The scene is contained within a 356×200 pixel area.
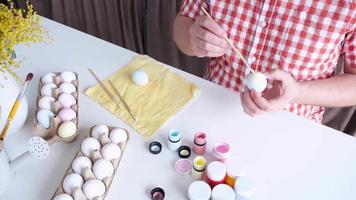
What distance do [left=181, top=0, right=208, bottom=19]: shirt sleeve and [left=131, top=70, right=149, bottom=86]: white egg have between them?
0.80 feet

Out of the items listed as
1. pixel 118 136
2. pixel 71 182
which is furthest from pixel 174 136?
pixel 71 182

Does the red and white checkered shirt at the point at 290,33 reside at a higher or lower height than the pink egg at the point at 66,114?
higher

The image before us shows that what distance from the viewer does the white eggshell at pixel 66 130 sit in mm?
755

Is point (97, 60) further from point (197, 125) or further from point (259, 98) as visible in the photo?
point (259, 98)

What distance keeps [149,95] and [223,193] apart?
0.32m

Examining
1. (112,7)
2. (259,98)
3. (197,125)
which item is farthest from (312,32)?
(112,7)

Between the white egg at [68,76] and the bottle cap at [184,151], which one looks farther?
the white egg at [68,76]

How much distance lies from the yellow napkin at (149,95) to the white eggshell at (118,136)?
0.05 meters

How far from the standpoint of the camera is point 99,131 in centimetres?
76

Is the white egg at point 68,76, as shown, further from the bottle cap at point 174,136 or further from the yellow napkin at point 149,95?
the bottle cap at point 174,136

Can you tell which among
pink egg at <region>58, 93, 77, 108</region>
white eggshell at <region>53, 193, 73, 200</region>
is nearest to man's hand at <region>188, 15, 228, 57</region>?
pink egg at <region>58, 93, 77, 108</region>

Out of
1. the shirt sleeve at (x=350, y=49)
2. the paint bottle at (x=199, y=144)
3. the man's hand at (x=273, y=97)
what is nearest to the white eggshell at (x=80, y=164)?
the paint bottle at (x=199, y=144)

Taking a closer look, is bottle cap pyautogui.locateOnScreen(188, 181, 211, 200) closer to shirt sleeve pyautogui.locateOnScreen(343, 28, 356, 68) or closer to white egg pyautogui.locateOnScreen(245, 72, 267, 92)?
white egg pyautogui.locateOnScreen(245, 72, 267, 92)

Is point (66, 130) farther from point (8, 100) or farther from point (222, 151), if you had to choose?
point (222, 151)
